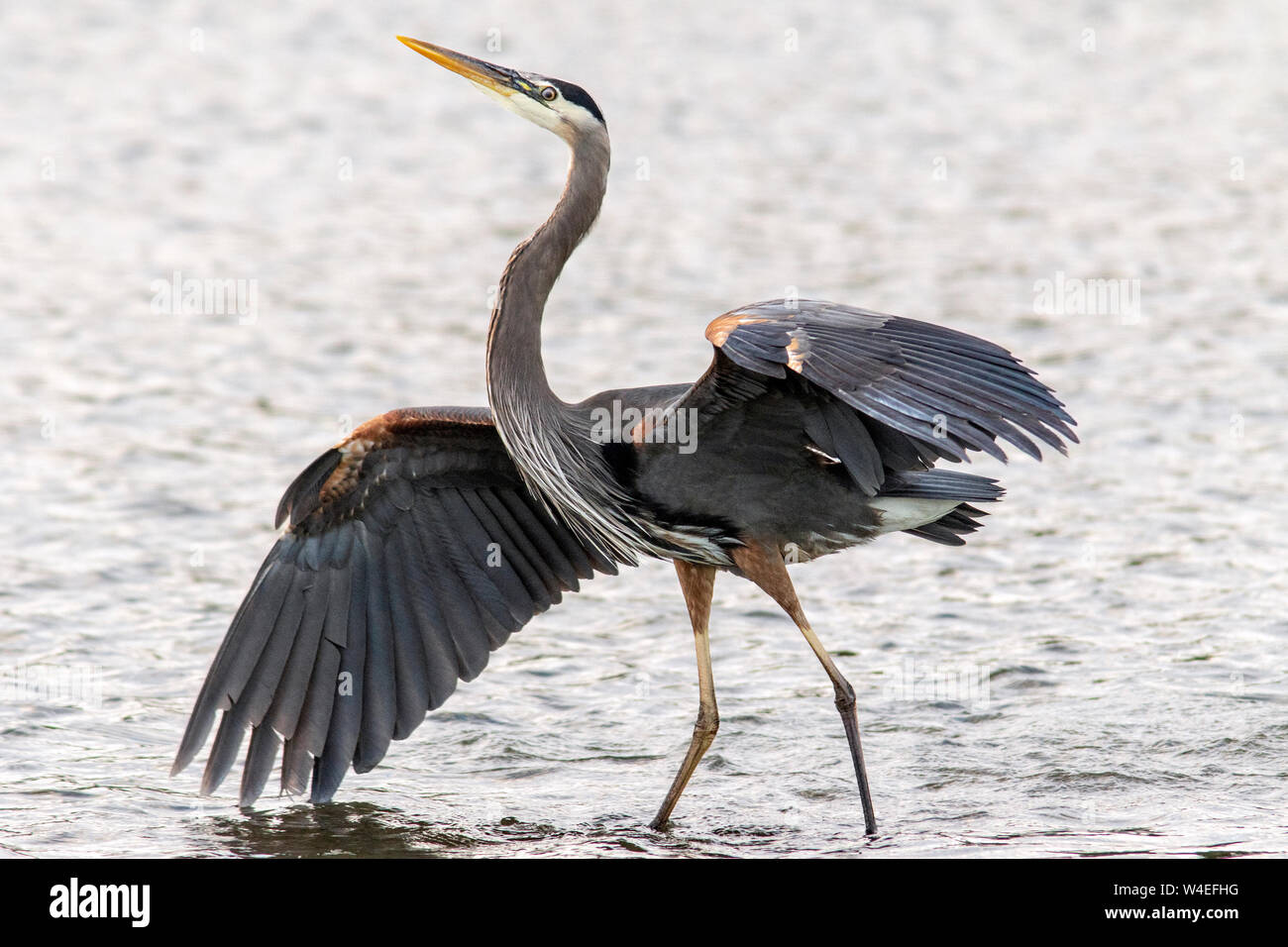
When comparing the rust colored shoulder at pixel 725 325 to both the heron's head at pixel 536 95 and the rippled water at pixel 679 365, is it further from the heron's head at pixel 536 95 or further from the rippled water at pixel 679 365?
the rippled water at pixel 679 365

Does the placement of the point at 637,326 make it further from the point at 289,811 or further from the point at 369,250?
the point at 289,811

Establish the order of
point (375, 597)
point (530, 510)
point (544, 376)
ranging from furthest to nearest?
point (530, 510) → point (375, 597) → point (544, 376)

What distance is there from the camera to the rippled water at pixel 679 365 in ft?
28.0

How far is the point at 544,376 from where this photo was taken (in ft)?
26.9

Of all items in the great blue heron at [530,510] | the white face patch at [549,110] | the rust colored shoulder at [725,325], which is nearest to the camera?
the rust colored shoulder at [725,325]

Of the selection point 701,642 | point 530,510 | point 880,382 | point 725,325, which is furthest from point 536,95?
point 701,642

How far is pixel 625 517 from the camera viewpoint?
8.27m

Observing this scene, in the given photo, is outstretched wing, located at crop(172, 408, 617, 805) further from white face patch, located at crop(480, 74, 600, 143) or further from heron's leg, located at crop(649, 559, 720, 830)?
white face patch, located at crop(480, 74, 600, 143)

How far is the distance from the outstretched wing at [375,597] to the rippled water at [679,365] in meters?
0.35

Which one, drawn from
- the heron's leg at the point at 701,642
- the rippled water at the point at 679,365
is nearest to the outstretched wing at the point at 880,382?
the heron's leg at the point at 701,642

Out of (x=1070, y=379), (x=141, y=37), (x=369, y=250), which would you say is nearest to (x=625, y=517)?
(x=1070, y=379)

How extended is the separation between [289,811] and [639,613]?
3.01 metres

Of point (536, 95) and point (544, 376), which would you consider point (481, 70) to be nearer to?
point (536, 95)

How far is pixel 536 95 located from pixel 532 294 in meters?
0.94
